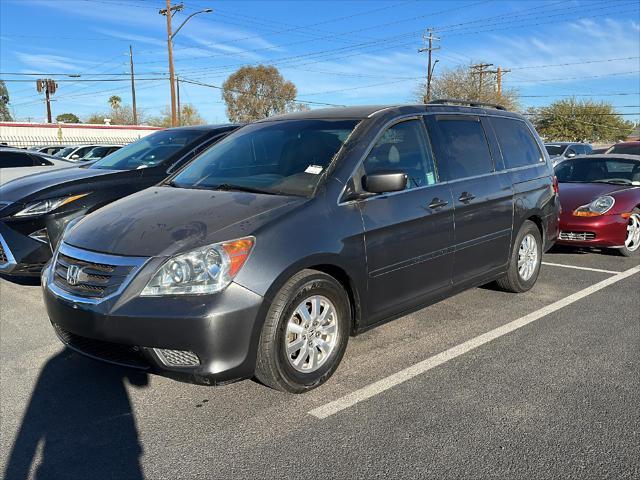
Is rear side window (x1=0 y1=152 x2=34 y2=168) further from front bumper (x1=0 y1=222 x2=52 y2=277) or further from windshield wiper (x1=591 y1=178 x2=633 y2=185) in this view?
windshield wiper (x1=591 y1=178 x2=633 y2=185)

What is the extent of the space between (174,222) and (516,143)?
375cm

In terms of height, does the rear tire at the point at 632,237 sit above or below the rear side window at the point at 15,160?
below

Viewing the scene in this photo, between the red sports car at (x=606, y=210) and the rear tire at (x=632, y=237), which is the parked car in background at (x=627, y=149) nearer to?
the red sports car at (x=606, y=210)

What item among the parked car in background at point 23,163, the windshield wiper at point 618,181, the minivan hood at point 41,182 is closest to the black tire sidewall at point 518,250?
the windshield wiper at point 618,181

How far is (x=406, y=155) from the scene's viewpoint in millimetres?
4234

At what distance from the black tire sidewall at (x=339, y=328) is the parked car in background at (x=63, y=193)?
3.10 m

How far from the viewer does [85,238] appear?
11.6ft

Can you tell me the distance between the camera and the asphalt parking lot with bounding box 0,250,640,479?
2.76 m

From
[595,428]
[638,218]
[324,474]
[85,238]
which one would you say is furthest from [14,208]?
[638,218]

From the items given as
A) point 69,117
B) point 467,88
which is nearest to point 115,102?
point 69,117

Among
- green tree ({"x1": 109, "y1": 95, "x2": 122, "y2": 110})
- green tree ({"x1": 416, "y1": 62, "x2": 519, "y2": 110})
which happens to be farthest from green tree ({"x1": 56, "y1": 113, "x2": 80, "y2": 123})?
green tree ({"x1": 416, "y1": 62, "x2": 519, "y2": 110})

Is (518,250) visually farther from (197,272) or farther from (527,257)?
(197,272)

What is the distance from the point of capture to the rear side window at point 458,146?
14.8 ft

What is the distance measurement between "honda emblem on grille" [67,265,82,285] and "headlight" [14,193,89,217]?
7.59ft
